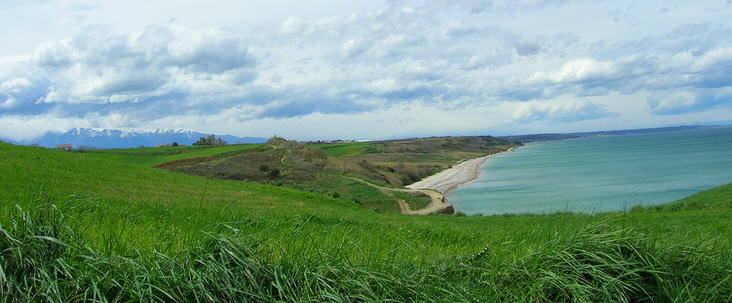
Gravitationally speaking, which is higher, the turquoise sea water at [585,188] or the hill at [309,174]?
the hill at [309,174]

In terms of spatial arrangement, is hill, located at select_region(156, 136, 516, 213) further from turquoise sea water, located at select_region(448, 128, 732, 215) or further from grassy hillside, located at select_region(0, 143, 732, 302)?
grassy hillside, located at select_region(0, 143, 732, 302)

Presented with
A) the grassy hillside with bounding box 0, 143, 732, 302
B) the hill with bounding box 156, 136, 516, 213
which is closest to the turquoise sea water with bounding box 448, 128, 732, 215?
the hill with bounding box 156, 136, 516, 213

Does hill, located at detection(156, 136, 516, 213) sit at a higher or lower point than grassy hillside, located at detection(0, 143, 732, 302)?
lower

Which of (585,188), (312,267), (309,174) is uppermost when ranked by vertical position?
(312,267)

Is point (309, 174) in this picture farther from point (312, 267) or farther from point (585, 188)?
point (312, 267)

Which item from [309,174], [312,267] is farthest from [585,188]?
[312,267]

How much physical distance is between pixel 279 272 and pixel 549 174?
105415mm

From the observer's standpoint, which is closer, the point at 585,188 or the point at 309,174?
the point at 309,174

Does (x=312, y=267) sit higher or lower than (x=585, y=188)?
higher

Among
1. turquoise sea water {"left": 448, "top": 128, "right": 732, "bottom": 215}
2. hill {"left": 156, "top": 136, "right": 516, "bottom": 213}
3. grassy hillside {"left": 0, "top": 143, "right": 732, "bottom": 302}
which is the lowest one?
turquoise sea water {"left": 448, "top": 128, "right": 732, "bottom": 215}

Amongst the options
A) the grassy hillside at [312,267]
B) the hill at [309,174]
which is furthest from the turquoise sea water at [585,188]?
the grassy hillside at [312,267]

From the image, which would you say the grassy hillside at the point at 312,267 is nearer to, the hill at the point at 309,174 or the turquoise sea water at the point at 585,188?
the hill at the point at 309,174

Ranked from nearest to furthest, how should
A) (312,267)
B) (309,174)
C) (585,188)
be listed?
(312,267)
(309,174)
(585,188)

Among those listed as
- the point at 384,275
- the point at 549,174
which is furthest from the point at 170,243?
the point at 549,174
